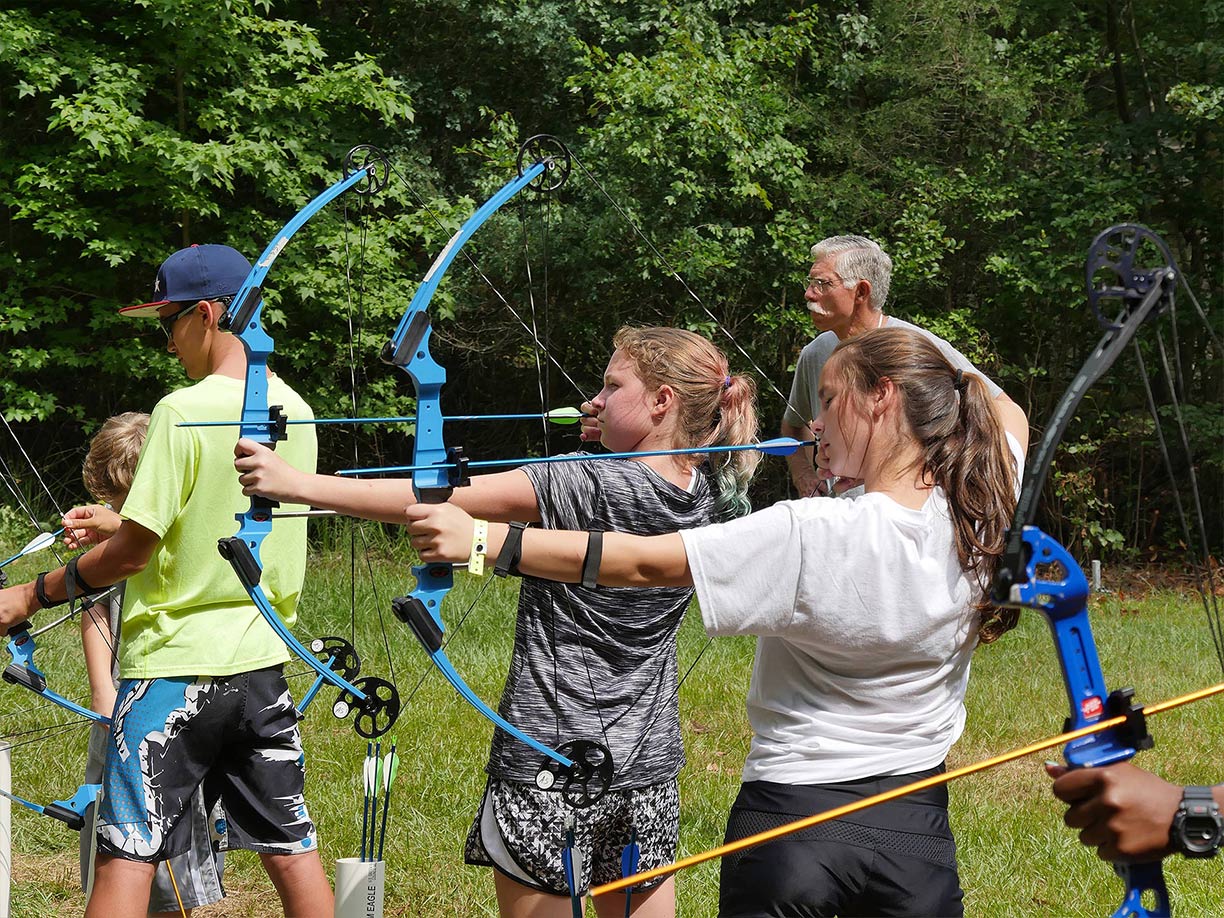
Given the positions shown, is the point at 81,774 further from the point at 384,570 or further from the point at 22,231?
the point at 22,231

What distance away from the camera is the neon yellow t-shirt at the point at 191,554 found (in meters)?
2.18

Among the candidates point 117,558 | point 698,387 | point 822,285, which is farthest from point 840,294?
point 117,558

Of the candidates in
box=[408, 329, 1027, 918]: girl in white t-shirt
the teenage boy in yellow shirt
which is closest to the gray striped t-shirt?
box=[408, 329, 1027, 918]: girl in white t-shirt

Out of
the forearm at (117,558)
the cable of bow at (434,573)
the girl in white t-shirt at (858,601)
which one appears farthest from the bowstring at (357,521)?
the girl in white t-shirt at (858,601)

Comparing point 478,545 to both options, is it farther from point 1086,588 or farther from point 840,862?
point 1086,588

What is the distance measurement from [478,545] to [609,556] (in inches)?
6.2

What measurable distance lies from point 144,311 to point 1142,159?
949 cm

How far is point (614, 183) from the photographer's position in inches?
360

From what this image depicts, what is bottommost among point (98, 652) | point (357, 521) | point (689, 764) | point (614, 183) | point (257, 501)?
point (689, 764)

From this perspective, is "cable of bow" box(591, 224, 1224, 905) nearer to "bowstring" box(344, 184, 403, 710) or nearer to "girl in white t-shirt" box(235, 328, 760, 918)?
"girl in white t-shirt" box(235, 328, 760, 918)

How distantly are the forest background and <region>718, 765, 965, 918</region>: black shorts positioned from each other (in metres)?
6.86

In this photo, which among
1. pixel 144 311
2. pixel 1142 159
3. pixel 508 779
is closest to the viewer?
pixel 508 779

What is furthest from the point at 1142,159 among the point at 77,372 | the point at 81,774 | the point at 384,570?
the point at 81,774

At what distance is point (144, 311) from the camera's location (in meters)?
2.40
